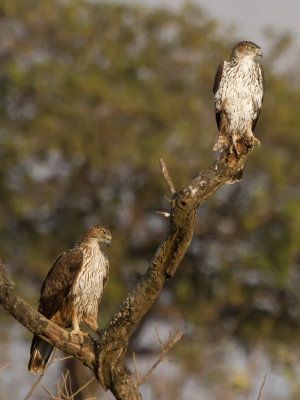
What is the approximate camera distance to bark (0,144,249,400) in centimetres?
531

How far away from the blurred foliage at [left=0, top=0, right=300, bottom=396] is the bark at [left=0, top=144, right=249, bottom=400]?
1534 cm

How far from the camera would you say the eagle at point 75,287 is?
726cm

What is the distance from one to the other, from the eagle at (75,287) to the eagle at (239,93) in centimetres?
148

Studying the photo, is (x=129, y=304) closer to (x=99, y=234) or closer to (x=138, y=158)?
(x=99, y=234)

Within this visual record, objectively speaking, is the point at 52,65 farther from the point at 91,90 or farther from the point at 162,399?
the point at 162,399

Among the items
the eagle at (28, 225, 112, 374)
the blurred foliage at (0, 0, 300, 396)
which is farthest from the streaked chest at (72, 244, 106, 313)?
the blurred foliage at (0, 0, 300, 396)

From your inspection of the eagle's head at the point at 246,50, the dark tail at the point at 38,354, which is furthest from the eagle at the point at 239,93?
the dark tail at the point at 38,354

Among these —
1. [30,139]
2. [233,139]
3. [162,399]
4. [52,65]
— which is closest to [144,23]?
[52,65]

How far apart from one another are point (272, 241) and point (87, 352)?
16774 mm

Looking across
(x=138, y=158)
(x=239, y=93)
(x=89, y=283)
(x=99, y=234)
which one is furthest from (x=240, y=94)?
(x=138, y=158)

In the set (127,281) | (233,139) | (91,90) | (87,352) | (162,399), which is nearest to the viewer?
(87,352)

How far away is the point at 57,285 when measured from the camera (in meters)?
7.27

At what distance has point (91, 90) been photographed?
21.6 m

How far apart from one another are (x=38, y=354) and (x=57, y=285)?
2.06ft
